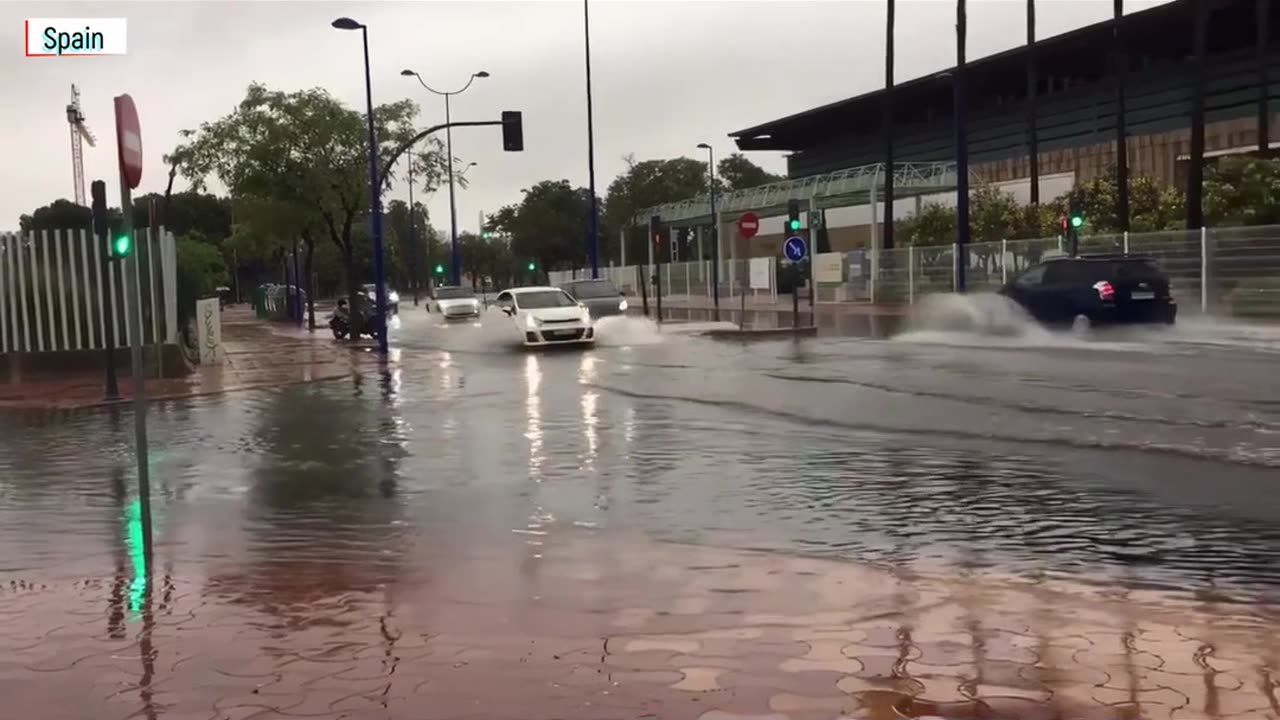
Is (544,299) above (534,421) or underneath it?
above

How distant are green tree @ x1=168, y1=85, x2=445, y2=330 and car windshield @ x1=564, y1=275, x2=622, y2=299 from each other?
7.44 meters

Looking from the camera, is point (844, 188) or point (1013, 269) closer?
point (1013, 269)

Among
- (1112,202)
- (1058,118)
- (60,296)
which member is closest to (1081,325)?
(60,296)

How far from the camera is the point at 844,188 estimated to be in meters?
62.5

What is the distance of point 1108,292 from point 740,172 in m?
111

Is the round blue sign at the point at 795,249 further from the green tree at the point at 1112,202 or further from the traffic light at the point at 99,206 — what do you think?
the green tree at the point at 1112,202

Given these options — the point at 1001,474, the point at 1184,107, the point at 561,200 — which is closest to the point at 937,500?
the point at 1001,474

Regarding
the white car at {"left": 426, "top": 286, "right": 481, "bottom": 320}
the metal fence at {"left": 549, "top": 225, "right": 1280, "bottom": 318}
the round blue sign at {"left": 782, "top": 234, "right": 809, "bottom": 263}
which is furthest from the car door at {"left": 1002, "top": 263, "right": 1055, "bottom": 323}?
the white car at {"left": 426, "top": 286, "right": 481, "bottom": 320}

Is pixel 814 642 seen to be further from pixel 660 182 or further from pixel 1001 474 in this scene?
pixel 660 182

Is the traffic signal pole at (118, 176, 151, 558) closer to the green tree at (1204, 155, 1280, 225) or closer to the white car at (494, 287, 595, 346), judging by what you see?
the white car at (494, 287, 595, 346)

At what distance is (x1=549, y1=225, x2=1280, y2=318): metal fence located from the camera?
3456cm

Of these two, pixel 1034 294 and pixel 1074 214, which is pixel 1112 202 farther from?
pixel 1034 294

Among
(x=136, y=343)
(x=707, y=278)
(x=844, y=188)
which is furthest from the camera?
(x=707, y=278)

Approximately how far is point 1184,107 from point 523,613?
6972 cm
